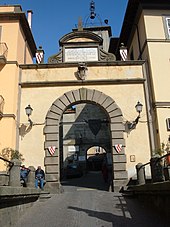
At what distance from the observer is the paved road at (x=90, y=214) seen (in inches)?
238

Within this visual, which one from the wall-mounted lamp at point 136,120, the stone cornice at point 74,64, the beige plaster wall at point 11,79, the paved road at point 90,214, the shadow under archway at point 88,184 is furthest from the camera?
the stone cornice at point 74,64

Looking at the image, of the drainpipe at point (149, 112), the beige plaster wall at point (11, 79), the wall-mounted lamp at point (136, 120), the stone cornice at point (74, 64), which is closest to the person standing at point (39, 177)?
the beige plaster wall at point (11, 79)

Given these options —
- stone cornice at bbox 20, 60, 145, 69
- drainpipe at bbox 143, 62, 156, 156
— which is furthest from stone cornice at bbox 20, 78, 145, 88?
stone cornice at bbox 20, 60, 145, 69

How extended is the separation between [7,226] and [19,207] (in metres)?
1.00

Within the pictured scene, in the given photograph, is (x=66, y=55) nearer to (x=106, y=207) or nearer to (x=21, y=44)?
(x=21, y=44)

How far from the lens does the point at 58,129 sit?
12273 mm

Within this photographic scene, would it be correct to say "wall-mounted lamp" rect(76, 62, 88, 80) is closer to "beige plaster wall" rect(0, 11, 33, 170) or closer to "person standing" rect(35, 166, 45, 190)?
"beige plaster wall" rect(0, 11, 33, 170)

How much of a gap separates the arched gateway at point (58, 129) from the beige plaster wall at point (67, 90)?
0.27m

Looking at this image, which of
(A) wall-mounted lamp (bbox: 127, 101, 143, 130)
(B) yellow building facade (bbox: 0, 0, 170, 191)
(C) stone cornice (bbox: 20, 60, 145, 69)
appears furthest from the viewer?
(C) stone cornice (bbox: 20, 60, 145, 69)

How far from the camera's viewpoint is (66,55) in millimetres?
13602

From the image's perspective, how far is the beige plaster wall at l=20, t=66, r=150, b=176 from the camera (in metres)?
11.8

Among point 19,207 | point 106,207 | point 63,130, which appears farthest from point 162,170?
point 63,130

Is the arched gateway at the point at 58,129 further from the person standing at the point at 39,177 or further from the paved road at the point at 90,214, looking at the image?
the paved road at the point at 90,214

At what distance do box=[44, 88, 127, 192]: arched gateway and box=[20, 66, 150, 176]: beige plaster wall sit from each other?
10.5 inches
